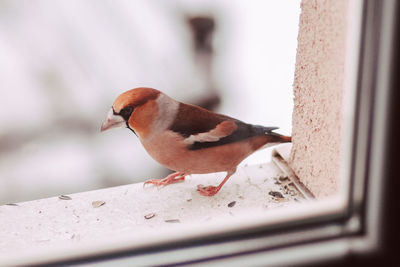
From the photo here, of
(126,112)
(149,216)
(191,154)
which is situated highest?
(126,112)


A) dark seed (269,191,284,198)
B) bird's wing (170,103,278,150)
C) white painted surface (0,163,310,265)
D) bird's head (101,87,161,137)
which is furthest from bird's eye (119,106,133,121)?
dark seed (269,191,284,198)

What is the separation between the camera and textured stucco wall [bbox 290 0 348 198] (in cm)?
86

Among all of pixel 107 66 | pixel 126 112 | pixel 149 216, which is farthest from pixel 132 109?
pixel 149 216

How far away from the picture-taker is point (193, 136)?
3.48 feet

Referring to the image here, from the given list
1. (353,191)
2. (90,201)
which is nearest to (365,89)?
(353,191)

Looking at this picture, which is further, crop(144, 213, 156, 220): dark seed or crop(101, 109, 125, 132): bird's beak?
crop(144, 213, 156, 220): dark seed

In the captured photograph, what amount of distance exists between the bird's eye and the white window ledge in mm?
241

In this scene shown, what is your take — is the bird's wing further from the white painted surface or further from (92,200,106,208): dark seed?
(92,200,106,208): dark seed

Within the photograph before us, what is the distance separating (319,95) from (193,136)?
303 millimetres

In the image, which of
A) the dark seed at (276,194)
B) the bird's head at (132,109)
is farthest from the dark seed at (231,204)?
the bird's head at (132,109)

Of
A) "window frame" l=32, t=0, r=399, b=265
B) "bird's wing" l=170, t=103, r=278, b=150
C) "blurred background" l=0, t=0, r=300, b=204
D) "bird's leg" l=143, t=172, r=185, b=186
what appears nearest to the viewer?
"window frame" l=32, t=0, r=399, b=265

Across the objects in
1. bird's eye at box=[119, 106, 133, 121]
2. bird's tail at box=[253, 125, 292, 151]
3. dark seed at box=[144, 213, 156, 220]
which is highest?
bird's eye at box=[119, 106, 133, 121]

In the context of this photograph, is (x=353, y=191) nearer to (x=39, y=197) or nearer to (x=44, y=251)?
(x=44, y=251)

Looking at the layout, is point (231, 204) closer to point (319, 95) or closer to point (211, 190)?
point (211, 190)
